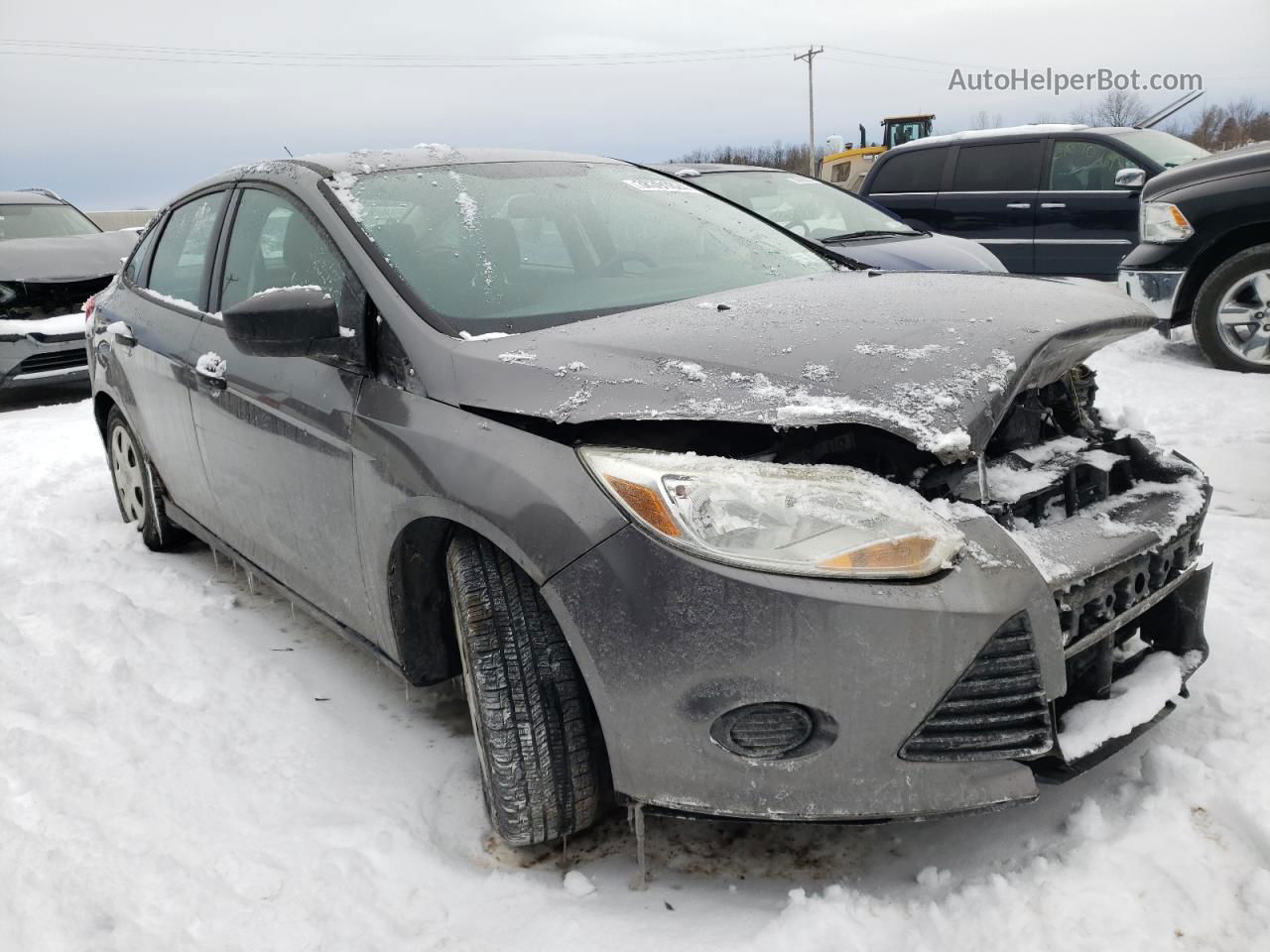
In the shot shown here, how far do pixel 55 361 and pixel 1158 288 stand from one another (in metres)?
8.19

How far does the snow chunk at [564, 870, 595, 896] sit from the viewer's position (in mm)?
2188

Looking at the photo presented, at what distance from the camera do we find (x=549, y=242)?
9.57 ft

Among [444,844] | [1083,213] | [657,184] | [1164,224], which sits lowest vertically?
[444,844]

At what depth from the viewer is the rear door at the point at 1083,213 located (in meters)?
8.67

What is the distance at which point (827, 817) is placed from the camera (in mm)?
1921

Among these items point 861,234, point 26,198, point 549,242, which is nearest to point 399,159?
point 549,242

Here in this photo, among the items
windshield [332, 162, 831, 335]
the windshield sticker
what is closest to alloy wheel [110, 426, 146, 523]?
windshield [332, 162, 831, 335]

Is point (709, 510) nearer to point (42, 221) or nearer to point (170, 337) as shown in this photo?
point (170, 337)

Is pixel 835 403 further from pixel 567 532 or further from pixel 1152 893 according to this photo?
Result: pixel 1152 893

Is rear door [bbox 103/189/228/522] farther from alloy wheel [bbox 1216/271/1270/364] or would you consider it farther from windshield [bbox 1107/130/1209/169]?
windshield [bbox 1107/130/1209/169]

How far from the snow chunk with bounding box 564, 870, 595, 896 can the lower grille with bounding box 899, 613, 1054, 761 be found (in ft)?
2.53

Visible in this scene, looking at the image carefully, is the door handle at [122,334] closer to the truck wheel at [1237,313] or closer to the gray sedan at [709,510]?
the gray sedan at [709,510]

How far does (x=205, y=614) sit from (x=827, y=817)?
2592 mm

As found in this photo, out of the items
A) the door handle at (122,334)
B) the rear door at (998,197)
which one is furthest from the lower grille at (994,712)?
the rear door at (998,197)
